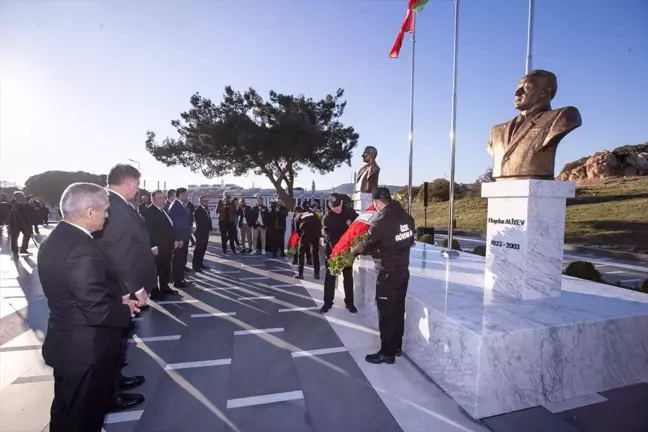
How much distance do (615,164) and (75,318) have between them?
37.5m

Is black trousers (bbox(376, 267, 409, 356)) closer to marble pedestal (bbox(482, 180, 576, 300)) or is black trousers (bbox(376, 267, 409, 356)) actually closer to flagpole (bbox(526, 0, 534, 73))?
marble pedestal (bbox(482, 180, 576, 300))

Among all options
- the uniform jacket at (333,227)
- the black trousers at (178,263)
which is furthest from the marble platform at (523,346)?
the black trousers at (178,263)

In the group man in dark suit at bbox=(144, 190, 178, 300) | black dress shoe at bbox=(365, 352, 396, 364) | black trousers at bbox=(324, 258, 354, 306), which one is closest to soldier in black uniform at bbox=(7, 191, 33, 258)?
man in dark suit at bbox=(144, 190, 178, 300)

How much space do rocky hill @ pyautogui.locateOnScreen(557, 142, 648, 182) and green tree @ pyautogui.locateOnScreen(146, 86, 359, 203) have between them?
2247 centimetres

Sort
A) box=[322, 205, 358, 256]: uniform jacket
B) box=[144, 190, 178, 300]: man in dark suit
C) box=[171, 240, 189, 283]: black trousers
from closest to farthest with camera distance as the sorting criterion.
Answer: box=[322, 205, 358, 256]: uniform jacket → box=[144, 190, 178, 300]: man in dark suit → box=[171, 240, 189, 283]: black trousers

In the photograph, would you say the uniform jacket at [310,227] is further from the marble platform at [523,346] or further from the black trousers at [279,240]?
the marble platform at [523,346]

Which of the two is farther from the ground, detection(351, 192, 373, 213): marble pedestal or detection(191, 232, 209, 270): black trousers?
detection(351, 192, 373, 213): marble pedestal

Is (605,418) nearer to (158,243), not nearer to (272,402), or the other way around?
(272,402)

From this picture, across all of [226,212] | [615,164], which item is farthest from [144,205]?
[615,164]

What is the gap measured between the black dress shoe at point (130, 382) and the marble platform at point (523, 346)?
282 centimetres

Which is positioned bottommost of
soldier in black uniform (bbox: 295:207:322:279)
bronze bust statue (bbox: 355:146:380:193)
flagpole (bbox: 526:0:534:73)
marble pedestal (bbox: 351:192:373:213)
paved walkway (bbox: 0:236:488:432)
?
paved walkway (bbox: 0:236:488:432)

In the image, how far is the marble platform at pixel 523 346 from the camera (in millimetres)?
2785

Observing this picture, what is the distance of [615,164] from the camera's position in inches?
1130

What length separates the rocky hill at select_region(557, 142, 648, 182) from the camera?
28188 millimetres
